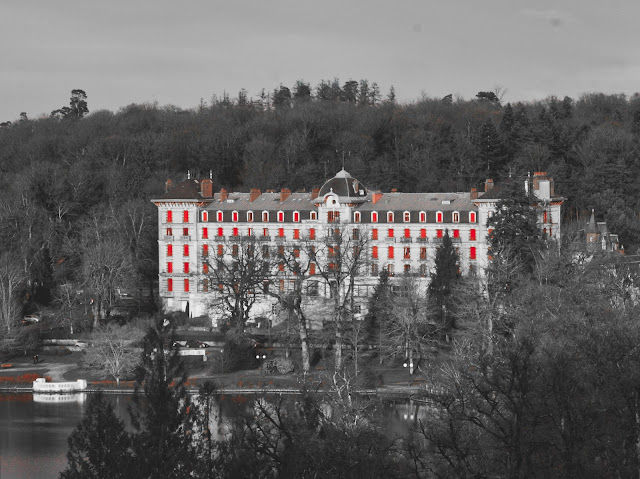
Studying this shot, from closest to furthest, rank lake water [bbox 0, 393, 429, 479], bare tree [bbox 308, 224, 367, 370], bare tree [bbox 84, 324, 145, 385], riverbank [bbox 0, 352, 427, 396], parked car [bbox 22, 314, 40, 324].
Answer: lake water [bbox 0, 393, 429, 479] → riverbank [bbox 0, 352, 427, 396] → bare tree [bbox 84, 324, 145, 385] → bare tree [bbox 308, 224, 367, 370] → parked car [bbox 22, 314, 40, 324]

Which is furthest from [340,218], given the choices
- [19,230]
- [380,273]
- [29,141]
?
[29,141]

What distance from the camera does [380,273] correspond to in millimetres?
70062

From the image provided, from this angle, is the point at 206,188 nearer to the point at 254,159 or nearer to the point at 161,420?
the point at 254,159

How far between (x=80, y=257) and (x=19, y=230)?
5905mm

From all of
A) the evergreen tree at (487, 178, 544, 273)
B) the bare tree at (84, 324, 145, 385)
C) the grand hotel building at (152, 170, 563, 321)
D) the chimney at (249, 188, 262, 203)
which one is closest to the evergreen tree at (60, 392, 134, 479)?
the bare tree at (84, 324, 145, 385)

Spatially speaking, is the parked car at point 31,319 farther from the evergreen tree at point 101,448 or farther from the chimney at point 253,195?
the evergreen tree at point 101,448

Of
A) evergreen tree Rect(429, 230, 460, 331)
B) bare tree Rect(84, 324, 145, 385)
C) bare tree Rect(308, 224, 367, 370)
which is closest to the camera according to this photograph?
bare tree Rect(84, 324, 145, 385)

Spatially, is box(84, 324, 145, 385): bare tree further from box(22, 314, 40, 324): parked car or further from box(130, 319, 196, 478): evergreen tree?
box(130, 319, 196, 478): evergreen tree

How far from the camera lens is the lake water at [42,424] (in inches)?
1772

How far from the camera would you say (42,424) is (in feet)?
169

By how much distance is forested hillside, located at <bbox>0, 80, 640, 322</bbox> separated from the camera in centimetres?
8144

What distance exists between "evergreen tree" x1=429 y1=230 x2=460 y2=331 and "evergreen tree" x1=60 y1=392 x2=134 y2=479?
3500cm

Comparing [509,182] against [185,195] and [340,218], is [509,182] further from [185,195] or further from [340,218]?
[185,195]

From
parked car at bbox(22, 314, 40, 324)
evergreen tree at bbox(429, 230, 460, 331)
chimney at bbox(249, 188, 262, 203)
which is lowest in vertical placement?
parked car at bbox(22, 314, 40, 324)
